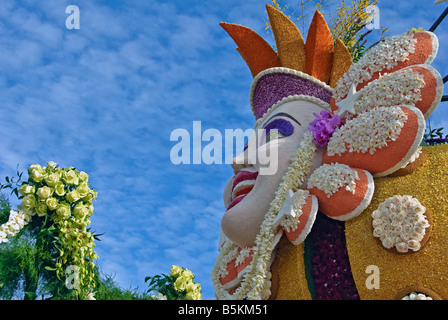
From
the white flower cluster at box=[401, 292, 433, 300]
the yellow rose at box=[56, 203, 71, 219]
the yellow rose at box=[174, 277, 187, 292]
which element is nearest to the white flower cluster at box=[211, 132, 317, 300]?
the yellow rose at box=[174, 277, 187, 292]

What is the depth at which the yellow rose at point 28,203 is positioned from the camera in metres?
4.98

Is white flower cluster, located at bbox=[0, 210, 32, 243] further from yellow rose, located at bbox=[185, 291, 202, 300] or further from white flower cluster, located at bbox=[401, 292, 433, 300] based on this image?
white flower cluster, located at bbox=[401, 292, 433, 300]

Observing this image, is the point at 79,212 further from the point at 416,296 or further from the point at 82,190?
the point at 416,296

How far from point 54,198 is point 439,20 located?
442cm

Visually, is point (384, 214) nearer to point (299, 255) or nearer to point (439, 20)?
point (299, 255)

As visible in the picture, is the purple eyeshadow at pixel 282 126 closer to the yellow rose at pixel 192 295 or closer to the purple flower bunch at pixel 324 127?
the purple flower bunch at pixel 324 127

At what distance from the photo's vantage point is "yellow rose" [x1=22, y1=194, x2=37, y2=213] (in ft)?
16.3

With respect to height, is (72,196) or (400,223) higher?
(72,196)

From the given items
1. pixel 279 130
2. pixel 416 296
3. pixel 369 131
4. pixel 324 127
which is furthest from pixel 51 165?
pixel 416 296

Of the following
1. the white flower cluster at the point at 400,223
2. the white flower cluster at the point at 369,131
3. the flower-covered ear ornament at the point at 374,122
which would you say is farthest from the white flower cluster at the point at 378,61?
the white flower cluster at the point at 400,223

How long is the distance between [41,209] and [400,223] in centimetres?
335

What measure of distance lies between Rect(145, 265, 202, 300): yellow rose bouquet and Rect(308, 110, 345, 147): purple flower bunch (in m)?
2.07

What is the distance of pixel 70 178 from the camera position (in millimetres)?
5254
